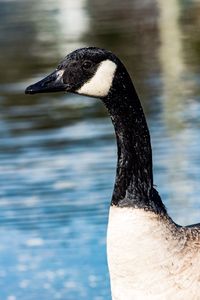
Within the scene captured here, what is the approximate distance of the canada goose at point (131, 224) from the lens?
Result: 20.3ft

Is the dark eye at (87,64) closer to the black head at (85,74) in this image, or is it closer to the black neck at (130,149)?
the black head at (85,74)

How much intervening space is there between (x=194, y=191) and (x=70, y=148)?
2476mm

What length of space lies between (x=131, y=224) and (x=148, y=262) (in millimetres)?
193

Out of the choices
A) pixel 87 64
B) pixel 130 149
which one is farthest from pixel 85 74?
pixel 130 149

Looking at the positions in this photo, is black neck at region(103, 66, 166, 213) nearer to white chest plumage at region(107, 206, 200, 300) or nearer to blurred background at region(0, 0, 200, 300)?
white chest plumage at region(107, 206, 200, 300)

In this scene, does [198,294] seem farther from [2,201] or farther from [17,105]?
[17,105]

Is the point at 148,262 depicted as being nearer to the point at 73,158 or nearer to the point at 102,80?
the point at 102,80

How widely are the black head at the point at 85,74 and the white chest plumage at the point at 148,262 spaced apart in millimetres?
597

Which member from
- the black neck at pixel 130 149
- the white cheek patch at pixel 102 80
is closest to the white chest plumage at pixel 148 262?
the black neck at pixel 130 149

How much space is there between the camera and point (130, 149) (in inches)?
255

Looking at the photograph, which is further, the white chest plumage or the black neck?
the black neck

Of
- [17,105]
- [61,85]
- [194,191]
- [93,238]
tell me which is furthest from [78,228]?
[17,105]

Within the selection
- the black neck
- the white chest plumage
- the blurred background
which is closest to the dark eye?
the black neck

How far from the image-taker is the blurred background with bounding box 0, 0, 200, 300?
9.16 meters
